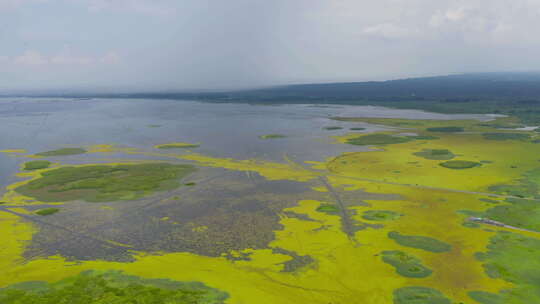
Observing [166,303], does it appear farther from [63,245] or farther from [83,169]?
[83,169]

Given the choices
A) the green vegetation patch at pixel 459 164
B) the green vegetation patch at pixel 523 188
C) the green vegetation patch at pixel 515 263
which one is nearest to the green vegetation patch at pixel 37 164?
the green vegetation patch at pixel 515 263

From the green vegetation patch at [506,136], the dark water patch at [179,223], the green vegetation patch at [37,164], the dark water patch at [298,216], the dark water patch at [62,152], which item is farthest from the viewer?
the green vegetation patch at [506,136]

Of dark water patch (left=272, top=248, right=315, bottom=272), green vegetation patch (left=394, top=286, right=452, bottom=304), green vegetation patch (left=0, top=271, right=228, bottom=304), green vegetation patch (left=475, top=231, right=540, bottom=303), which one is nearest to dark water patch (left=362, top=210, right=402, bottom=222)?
green vegetation patch (left=475, top=231, right=540, bottom=303)

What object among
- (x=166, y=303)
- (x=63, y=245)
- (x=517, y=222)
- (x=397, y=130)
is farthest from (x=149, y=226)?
(x=397, y=130)

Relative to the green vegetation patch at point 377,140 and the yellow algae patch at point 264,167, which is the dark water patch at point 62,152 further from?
the green vegetation patch at point 377,140

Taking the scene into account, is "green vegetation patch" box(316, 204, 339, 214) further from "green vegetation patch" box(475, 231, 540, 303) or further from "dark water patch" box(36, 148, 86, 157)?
"dark water patch" box(36, 148, 86, 157)
